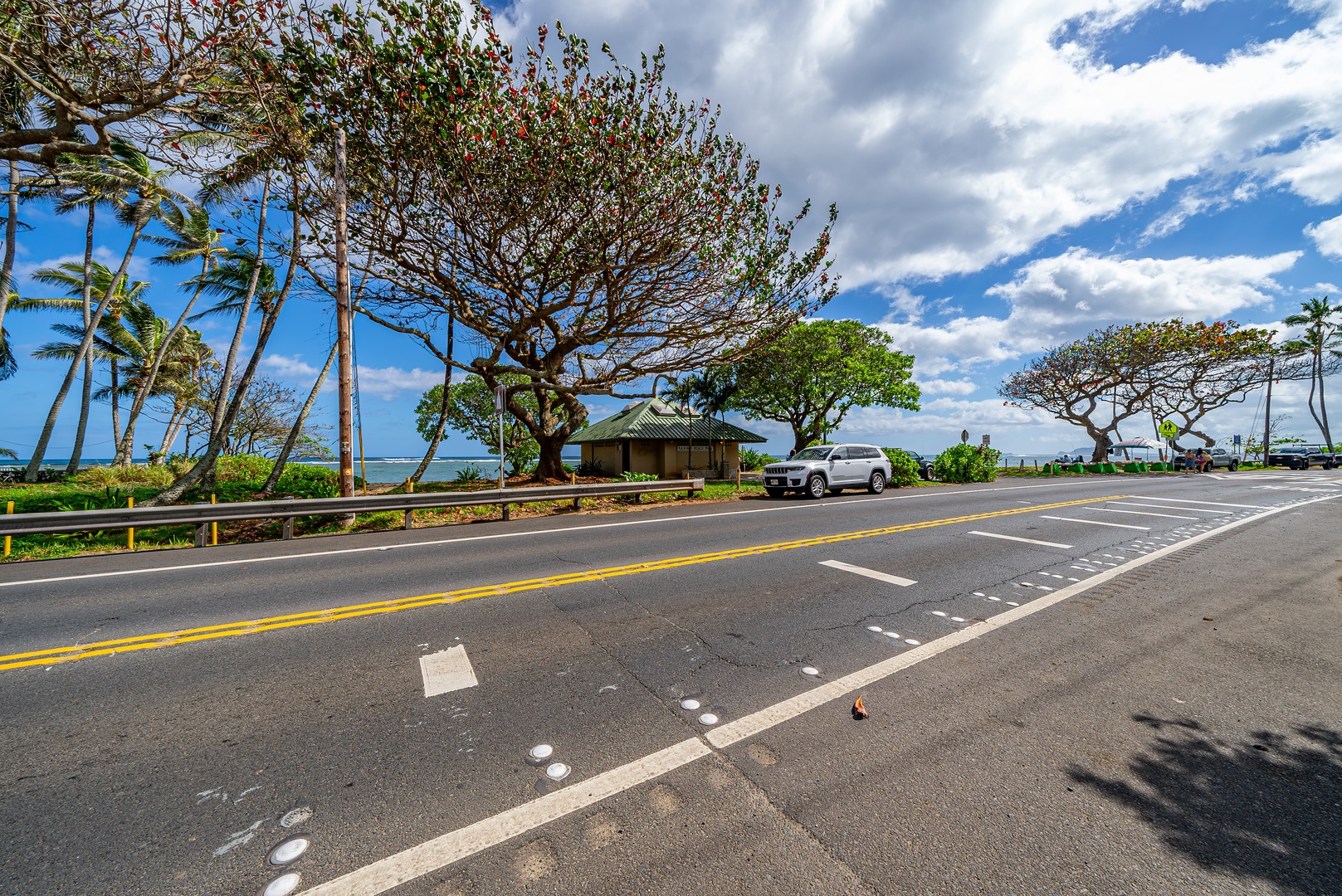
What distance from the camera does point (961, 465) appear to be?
25.8m

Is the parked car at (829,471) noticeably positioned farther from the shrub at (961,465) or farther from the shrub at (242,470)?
the shrub at (242,470)

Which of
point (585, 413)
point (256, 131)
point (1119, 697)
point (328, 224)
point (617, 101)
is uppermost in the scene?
point (617, 101)

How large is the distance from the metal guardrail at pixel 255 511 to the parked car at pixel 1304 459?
5482 cm

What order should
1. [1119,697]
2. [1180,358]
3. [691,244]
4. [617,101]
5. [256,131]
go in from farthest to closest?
[1180,358] < [691,244] < [617,101] < [256,131] < [1119,697]

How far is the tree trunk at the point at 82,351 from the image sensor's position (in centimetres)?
1917

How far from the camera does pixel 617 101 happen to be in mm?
12102

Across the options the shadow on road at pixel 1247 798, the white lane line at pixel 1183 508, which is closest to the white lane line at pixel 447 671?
the shadow on road at pixel 1247 798

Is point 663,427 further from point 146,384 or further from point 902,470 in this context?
point 146,384

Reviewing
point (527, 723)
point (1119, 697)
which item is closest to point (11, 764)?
point (527, 723)

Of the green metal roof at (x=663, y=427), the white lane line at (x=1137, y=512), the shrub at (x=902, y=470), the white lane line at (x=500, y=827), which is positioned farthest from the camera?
the green metal roof at (x=663, y=427)

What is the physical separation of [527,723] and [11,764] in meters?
2.83

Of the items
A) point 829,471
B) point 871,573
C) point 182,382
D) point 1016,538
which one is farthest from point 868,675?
point 182,382

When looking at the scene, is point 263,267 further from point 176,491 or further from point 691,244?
point 691,244

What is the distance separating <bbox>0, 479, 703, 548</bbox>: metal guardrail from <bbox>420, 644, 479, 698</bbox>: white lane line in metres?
7.70
